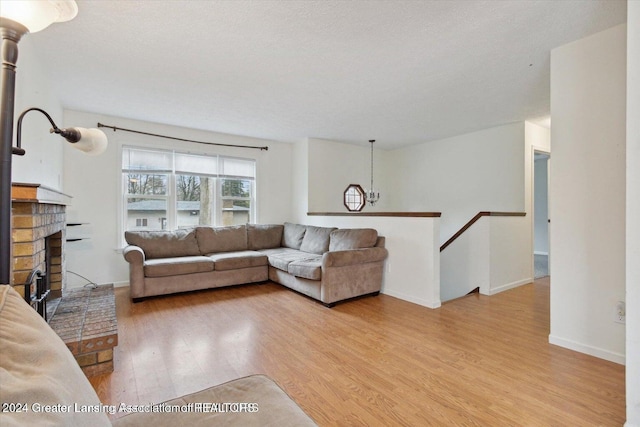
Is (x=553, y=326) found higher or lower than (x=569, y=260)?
lower

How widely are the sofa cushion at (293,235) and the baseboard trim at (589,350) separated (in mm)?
3420

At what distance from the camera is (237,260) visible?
4277 mm

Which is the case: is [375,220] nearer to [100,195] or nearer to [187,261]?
[187,261]

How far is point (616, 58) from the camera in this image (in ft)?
7.27

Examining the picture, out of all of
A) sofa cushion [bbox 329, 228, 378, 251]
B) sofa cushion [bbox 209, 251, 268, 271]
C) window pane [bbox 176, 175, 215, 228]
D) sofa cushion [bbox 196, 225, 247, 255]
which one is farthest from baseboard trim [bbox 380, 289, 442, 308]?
window pane [bbox 176, 175, 215, 228]

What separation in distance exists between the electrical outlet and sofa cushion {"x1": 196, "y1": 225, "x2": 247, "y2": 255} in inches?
172

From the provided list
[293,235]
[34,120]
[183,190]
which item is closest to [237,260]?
[293,235]

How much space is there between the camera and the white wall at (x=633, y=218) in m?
1.48

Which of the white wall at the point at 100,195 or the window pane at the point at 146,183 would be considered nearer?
the white wall at the point at 100,195

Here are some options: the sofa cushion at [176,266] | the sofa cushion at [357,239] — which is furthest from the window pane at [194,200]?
the sofa cushion at [357,239]

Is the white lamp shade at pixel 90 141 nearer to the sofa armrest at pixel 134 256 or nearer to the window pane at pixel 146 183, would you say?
the sofa armrest at pixel 134 256

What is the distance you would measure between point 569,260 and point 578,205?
0.45m

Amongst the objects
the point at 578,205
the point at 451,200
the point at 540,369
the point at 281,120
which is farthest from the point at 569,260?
the point at 281,120

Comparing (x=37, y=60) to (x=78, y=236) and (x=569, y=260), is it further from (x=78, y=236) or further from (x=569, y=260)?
(x=569, y=260)
